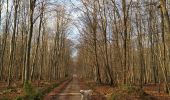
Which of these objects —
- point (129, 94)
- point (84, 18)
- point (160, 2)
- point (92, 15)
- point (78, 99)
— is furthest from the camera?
point (84, 18)

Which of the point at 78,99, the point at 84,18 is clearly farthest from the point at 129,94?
the point at 84,18

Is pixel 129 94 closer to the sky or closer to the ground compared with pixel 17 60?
closer to the ground

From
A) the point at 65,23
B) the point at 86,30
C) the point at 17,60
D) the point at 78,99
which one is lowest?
the point at 78,99

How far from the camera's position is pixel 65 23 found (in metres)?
55.9

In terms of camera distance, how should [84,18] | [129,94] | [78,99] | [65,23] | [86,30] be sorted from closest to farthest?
[129,94]
[78,99]
[84,18]
[86,30]
[65,23]

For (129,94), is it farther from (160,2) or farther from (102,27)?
(102,27)

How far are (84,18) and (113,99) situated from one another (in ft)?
80.8

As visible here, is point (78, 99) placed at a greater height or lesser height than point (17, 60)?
lesser

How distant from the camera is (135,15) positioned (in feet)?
127

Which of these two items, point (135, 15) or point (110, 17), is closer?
point (110, 17)

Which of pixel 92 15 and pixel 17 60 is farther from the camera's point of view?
pixel 17 60

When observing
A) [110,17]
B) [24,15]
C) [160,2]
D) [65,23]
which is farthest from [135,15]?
[160,2]

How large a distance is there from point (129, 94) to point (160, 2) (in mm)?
5833

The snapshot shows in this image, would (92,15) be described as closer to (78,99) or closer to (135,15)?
(135,15)
